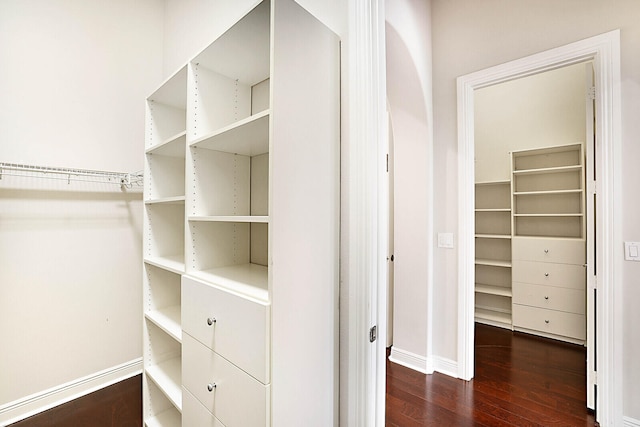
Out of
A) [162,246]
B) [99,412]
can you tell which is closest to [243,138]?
[162,246]

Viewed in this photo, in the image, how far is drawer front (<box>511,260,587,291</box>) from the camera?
9.29ft

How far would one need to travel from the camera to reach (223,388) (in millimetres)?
1033

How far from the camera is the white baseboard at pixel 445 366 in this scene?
2219 millimetres

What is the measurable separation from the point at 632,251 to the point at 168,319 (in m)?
2.67

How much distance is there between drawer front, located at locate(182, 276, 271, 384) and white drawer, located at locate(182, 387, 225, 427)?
0.89 ft

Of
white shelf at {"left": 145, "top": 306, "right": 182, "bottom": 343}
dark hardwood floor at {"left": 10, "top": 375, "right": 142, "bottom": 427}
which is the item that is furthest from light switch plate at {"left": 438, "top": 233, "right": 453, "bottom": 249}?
dark hardwood floor at {"left": 10, "top": 375, "right": 142, "bottom": 427}

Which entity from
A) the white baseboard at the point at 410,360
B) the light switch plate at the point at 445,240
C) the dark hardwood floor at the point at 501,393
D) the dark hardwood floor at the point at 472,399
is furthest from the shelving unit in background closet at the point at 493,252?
the white baseboard at the point at 410,360

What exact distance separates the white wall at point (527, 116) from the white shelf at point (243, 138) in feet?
10.6

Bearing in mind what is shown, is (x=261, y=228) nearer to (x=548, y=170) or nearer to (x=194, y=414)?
(x=194, y=414)

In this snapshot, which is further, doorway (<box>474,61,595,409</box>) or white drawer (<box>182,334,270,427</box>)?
doorway (<box>474,61,595,409</box>)

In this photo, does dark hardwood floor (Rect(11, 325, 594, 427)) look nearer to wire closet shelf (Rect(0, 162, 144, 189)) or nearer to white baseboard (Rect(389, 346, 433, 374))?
white baseboard (Rect(389, 346, 433, 374))

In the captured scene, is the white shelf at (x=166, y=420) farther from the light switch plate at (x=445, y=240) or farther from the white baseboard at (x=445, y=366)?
the light switch plate at (x=445, y=240)

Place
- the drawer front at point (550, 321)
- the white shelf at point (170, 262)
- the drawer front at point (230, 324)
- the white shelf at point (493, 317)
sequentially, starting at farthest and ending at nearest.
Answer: the white shelf at point (493, 317), the drawer front at point (550, 321), the white shelf at point (170, 262), the drawer front at point (230, 324)

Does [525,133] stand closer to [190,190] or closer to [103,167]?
[190,190]
